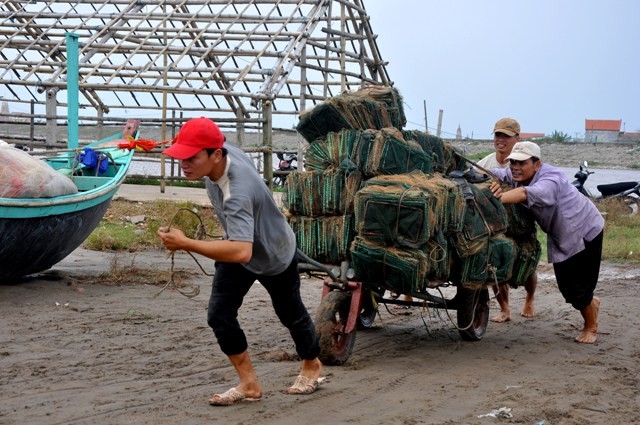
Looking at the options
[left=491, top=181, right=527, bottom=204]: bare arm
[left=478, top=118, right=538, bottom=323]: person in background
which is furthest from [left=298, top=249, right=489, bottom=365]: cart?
[left=478, top=118, right=538, bottom=323]: person in background

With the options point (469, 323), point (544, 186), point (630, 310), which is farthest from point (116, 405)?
point (630, 310)

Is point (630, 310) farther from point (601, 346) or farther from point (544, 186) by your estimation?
point (544, 186)

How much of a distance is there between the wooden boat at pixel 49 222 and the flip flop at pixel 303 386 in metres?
3.98

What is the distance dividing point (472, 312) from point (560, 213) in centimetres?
115

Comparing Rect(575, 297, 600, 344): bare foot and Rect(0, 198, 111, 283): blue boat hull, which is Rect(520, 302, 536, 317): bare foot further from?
Rect(0, 198, 111, 283): blue boat hull

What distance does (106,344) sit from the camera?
687cm

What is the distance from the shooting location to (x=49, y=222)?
29.1ft

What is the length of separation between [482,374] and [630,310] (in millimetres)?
3766

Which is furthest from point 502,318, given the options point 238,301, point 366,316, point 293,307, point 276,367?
point 238,301

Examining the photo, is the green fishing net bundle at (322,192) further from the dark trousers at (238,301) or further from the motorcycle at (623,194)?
the motorcycle at (623,194)

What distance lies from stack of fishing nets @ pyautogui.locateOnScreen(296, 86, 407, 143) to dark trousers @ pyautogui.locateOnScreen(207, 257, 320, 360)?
2.12m

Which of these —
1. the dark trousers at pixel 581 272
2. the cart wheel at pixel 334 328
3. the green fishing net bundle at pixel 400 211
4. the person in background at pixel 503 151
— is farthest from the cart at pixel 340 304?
the person in background at pixel 503 151

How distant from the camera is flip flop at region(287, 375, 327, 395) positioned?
219 inches

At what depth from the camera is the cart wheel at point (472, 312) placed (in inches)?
293
